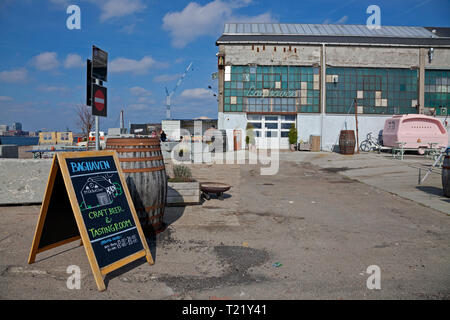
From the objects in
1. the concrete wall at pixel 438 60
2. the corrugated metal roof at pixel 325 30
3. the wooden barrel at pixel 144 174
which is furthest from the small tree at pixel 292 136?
the wooden barrel at pixel 144 174

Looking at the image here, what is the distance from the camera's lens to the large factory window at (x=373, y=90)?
26.5m

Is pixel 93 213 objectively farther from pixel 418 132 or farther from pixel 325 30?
pixel 325 30

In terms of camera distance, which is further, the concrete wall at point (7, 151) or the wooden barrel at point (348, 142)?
the wooden barrel at point (348, 142)

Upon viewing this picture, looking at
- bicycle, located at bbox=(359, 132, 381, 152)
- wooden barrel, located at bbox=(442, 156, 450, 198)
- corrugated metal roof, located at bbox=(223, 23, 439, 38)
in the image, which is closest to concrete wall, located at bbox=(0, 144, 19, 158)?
wooden barrel, located at bbox=(442, 156, 450, 198)

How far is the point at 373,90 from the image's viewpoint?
26.7 m

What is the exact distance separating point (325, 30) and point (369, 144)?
11188 millimetres

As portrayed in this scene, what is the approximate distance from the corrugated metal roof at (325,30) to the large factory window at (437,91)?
15.4 ft

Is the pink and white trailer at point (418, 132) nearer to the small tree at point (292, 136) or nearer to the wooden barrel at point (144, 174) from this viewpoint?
the small tree at point (292, 136)

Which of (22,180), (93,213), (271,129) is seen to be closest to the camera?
(93,213)

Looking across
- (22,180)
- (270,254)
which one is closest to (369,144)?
(270,254)

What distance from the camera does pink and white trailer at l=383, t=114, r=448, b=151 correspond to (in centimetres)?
2253

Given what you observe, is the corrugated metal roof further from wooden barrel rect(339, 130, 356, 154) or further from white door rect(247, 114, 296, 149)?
wooden barrel rect(339, 130, 356, 154)

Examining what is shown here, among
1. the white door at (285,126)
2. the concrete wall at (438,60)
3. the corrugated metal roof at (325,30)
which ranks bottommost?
the white door at (285,126)
